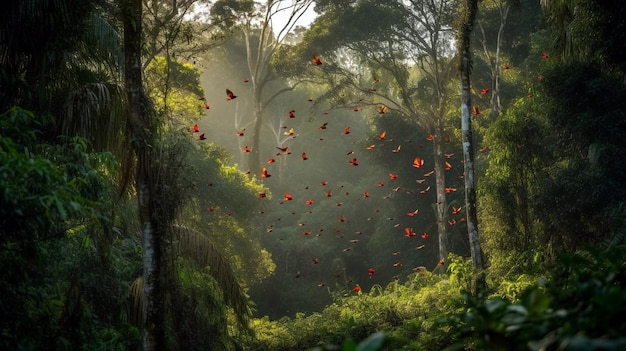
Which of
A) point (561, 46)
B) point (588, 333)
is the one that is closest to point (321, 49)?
point (561, 46)

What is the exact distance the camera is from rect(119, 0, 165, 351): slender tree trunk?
664 centimetres

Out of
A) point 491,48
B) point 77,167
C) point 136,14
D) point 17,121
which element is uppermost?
point 491,48

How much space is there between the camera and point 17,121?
500cm

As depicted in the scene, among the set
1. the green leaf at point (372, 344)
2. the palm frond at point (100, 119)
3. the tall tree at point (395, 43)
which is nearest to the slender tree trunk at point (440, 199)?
the tall tree at point (395, 43)

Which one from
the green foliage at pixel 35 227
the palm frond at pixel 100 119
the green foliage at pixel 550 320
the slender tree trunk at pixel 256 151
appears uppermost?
the slender tree trunk at pixel 256 151

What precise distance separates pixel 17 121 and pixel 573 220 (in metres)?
10.9

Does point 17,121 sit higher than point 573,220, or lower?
higher

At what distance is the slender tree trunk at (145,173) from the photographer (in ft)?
21.8

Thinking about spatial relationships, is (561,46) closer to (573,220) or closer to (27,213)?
(573,220)

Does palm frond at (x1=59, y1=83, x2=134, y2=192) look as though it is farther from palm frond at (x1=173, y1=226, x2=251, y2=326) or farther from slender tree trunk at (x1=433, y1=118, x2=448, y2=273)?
slender tree trunk at (x1=433, y1=118, x2=448, y2=273)

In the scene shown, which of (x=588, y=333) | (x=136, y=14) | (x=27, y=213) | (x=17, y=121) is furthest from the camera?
(x=136, y=14)

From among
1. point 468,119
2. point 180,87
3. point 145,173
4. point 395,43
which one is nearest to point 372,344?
point 145,173

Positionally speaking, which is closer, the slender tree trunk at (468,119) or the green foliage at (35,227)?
the green foliage at (35,227)

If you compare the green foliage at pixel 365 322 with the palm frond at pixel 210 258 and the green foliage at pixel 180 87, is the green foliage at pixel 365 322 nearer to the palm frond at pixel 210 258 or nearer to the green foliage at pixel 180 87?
the palm frond at pixel 210 258
